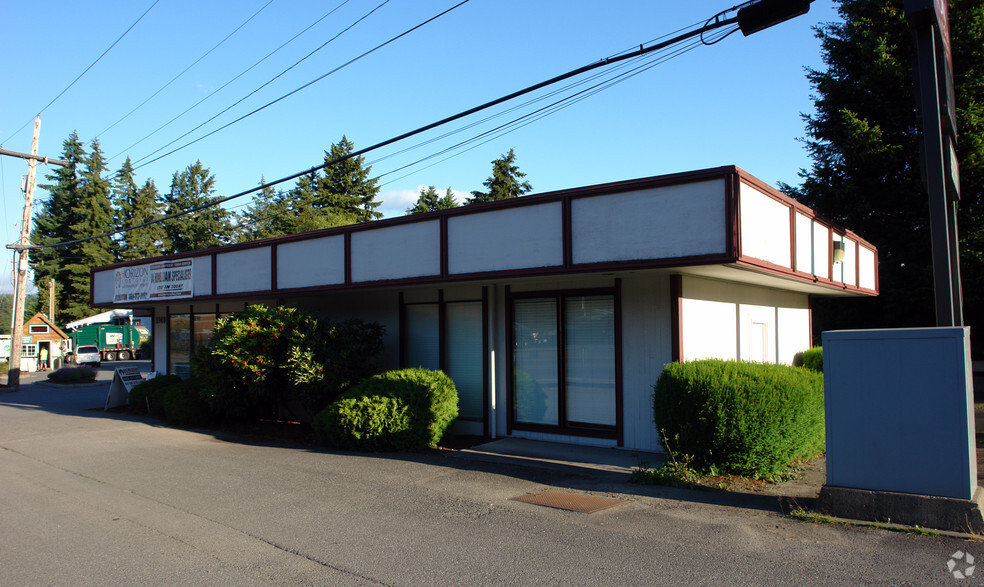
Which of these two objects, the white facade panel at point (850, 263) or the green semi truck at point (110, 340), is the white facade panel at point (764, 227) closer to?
the white facade panel at point (850, 263)

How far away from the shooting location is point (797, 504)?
6.79 meters

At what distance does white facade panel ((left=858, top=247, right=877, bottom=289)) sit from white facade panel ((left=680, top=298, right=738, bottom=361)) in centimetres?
548

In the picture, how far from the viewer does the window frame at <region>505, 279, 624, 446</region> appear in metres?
10.6

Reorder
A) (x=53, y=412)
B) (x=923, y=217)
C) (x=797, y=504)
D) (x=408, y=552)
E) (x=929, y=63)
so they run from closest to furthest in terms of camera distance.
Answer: (x=408, y=552)
(x=797, y=504)
(x=929, y=63)
(x=53, y=412)
(x=923, y=217)

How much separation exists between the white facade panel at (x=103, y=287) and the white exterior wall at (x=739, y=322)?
57.1 feet

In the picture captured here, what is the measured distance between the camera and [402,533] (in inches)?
249

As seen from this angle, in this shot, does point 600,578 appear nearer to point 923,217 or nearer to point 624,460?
point 624,460

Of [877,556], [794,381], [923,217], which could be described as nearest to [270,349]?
[794,381]

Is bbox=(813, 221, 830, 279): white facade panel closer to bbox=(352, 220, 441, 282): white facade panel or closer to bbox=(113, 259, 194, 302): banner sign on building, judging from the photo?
bbox=(352, 220, 441, 282): white facade panel

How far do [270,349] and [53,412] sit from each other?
9.53 metres

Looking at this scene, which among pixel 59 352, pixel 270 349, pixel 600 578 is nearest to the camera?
pixel 600 578

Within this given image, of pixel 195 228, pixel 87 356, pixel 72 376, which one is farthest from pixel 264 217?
pixel 72 376

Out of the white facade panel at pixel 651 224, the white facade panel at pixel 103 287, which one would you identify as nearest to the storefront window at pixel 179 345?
the white facade panel at pixel 103 287

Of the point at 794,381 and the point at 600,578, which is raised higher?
the point at 794,381
